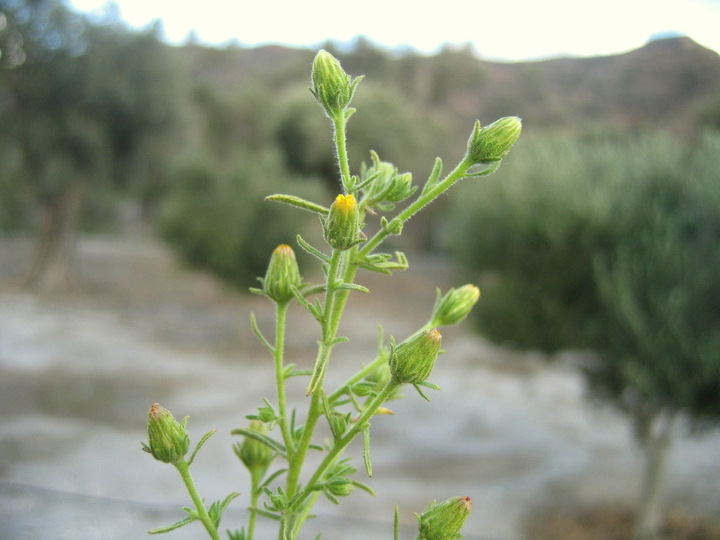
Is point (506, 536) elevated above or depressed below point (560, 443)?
below

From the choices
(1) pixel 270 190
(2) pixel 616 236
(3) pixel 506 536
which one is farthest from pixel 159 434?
(1) pixel 270 190

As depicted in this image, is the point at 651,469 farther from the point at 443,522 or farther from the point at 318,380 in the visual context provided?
the point at 318,380

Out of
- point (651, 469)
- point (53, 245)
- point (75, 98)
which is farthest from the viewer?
point (53, 245)

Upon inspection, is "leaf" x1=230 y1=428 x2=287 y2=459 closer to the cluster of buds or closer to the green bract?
the green bract

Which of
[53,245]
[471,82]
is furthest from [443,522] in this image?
[471,82]

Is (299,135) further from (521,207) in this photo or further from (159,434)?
(159,434)

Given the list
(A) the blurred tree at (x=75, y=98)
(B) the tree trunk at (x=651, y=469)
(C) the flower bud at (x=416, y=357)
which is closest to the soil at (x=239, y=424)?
(B) the tree trunk at (x=651, y=469)
